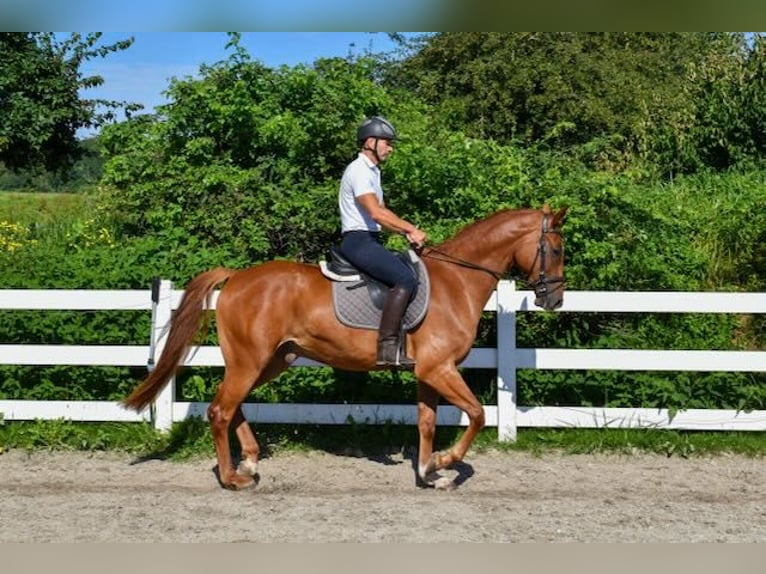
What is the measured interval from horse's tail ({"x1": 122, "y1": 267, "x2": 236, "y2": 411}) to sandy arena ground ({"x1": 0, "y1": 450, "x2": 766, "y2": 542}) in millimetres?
801

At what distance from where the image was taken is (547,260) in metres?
7.31

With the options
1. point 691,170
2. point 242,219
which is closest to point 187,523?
point 242,219

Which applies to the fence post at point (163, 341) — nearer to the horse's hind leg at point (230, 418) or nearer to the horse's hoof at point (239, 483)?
the horse's hind leg at point (230, 418)

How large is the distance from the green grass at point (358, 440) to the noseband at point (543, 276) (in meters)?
1.75

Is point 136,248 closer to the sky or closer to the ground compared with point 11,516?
closer to the sky

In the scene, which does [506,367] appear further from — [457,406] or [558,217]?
[558,217]

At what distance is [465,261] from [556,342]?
7.84ft

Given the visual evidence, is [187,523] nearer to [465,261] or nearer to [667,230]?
[465,261]

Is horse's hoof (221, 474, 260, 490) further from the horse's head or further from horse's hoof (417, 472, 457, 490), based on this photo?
the horse's head

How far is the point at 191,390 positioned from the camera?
348 inches

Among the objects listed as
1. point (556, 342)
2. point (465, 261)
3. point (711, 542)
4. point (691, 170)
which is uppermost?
point (691, 170)

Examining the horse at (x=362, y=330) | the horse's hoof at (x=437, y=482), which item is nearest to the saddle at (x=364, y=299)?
the horse at (x=362, y=330)

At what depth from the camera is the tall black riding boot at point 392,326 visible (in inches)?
274

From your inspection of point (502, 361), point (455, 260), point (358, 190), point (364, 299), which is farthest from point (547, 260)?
point (358, 190)
